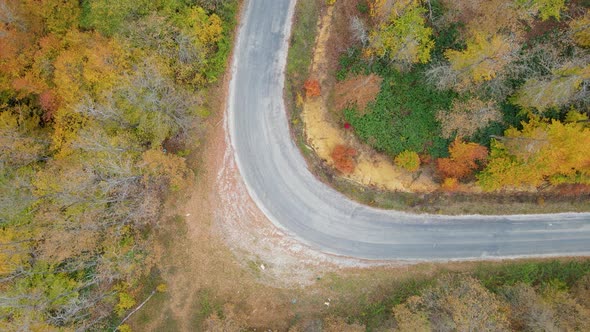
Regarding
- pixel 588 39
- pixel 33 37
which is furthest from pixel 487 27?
pixel 33 37

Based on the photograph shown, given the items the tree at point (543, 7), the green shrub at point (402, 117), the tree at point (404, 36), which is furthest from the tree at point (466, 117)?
the tree at point (543, 7)

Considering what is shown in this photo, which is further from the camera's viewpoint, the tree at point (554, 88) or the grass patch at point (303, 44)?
the grass patch at point (303, 44)

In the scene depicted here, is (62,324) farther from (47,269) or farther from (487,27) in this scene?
(487,27)

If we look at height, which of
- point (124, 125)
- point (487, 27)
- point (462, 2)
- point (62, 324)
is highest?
point (462, 2)

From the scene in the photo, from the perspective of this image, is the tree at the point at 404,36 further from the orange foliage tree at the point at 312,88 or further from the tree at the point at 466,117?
the orange foliage tree at the point at 312,88

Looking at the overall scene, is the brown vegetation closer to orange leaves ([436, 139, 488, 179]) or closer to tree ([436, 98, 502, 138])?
tree ([436, 98, 502, 138])

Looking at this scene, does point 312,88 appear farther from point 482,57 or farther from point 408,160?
point 482,57
